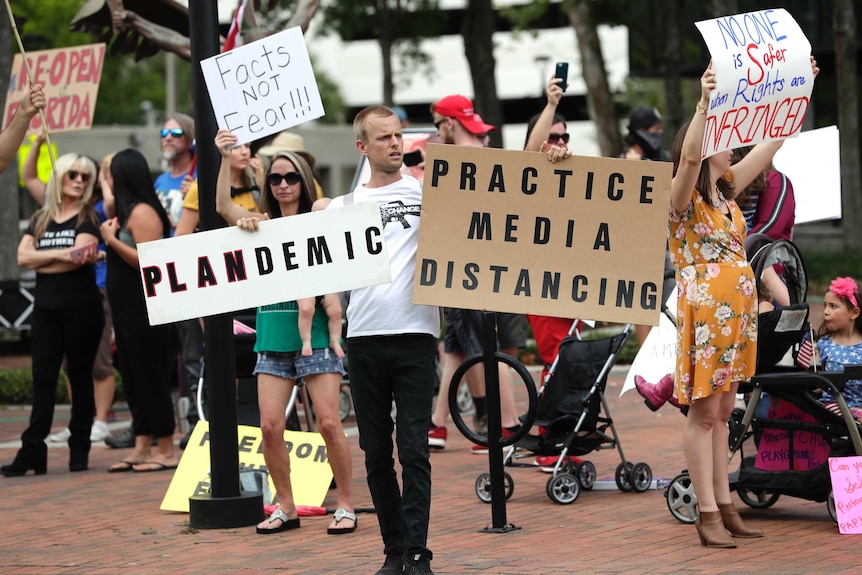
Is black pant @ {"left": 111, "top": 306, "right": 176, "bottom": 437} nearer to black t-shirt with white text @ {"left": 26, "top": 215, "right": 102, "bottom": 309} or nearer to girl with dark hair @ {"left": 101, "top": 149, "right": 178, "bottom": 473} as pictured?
girl with dark hair @ {"left": 101, "top": 149, "right": 178, "bottom": 473}

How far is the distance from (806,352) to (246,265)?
2844 millimetres

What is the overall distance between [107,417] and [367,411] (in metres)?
5.98

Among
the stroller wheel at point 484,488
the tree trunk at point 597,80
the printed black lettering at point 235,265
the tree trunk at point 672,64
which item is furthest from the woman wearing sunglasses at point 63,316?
the tree trunk at point 597,80

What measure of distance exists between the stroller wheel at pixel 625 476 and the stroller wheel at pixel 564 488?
1.22 feet

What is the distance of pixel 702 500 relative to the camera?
639 centimetres

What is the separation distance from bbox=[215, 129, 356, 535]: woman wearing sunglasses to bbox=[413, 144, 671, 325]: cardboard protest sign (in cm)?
121

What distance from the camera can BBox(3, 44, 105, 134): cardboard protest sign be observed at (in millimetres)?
10746

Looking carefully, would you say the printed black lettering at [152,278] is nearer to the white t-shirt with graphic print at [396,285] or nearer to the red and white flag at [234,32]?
the white t-shirt with graphic print at [396,285]

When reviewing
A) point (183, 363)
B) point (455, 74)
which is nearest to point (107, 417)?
point (183, 363)

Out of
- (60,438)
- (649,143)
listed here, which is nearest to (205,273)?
(649,143)

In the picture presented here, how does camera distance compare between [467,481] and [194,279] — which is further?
[467,481]

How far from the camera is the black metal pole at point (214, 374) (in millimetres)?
7500

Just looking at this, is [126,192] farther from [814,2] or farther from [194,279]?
[814,2]

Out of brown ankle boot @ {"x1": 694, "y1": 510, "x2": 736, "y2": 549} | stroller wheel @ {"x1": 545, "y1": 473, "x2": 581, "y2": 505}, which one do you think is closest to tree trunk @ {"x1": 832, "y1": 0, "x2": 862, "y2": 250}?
stroller wheel @ {"x1": 545, "y1": 473, "x2": 581, "y2": 505}
